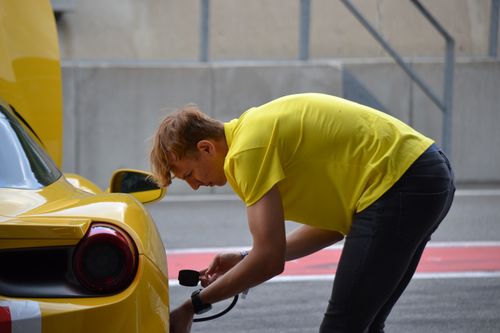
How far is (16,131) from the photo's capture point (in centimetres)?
413

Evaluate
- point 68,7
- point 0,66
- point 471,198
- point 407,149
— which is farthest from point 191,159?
point 68,7

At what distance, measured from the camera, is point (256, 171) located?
3.44 metres

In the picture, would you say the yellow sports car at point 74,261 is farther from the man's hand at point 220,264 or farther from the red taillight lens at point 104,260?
the man's hand at point 220,264

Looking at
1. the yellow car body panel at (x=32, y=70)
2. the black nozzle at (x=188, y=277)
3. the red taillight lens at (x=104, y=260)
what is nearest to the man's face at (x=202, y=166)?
the black nozzle at (x=188, y=277)

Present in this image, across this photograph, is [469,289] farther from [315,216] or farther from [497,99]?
[497,99]

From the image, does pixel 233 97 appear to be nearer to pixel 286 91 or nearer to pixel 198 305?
pixel 286 91

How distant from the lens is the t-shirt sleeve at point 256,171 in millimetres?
3430

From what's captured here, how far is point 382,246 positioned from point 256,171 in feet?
1.57

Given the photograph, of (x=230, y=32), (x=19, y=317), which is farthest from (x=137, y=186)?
(x=230, y=32)

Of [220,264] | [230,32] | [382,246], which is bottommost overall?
[230,32]

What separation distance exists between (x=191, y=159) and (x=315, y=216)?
0.46m

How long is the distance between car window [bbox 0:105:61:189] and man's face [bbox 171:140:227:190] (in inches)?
18.6

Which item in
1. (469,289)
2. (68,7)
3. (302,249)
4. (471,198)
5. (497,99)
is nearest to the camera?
(302,249)

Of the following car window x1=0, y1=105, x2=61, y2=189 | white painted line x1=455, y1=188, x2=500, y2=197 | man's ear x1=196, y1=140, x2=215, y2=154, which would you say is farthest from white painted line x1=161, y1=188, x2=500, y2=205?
man's ear x1=196, y1=140, x2=215, y2=154
